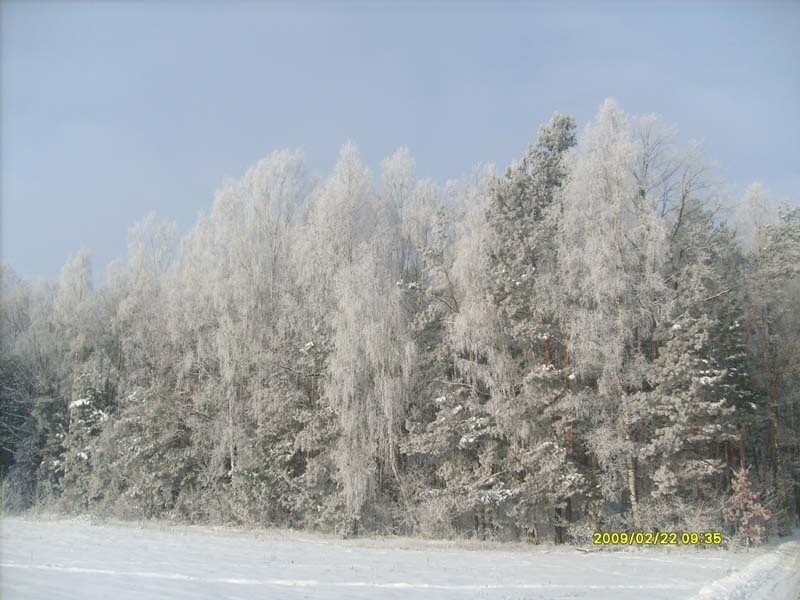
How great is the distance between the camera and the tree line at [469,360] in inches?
790

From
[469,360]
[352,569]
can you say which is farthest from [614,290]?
[352,569]


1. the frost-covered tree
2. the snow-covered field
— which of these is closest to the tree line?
the frost-covered tree

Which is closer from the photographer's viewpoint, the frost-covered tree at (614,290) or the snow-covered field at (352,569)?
the snow-covered field at (352,569)

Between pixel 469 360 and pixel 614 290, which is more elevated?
pixel 614 290

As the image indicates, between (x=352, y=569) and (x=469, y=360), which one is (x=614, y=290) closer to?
(x=469, y=360)

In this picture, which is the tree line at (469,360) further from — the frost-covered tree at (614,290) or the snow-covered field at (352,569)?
the snow-covered field at (352,569)

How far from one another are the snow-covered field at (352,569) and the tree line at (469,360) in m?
2.42

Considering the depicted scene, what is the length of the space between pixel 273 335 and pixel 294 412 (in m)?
3.40

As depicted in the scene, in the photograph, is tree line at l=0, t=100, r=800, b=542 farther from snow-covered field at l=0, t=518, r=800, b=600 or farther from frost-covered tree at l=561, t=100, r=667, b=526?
snow-covered field at l=0, t=518, r=800, b=600

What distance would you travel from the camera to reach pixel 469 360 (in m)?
21.7

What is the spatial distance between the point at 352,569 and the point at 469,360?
9.12m

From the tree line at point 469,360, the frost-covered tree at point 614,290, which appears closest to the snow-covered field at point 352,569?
the tree line at point 469,360

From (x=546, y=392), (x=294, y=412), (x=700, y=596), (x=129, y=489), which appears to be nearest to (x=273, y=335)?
(x=294, y=412)

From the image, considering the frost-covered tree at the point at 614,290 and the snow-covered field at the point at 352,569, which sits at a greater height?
the frost-covered tree at the point at 614,290
